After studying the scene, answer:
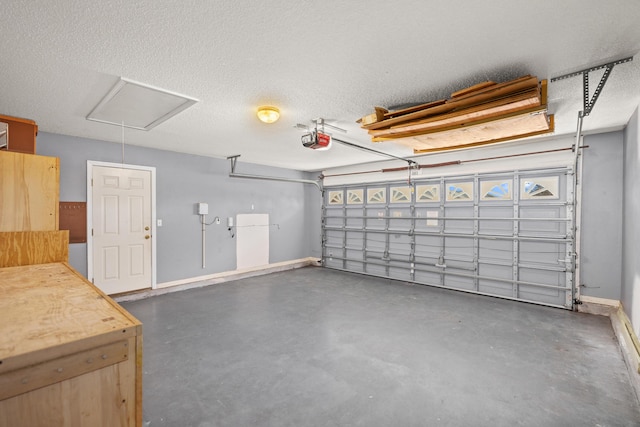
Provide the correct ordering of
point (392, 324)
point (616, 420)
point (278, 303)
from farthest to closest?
point (278, 303)
point (392, 324)
point (616, 420)

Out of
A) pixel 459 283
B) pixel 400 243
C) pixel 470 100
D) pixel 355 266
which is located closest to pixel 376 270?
pixel 355 266

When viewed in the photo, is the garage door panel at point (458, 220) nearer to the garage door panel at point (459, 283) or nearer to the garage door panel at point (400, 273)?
the garage door panel at point (459, 283)

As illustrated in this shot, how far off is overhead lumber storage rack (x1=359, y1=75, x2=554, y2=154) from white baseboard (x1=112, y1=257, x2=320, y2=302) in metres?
4.48

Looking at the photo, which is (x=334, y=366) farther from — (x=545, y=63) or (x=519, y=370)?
(x=545, y=63)

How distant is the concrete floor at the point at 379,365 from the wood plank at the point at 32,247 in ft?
4.20

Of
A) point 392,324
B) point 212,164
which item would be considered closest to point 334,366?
point 392,324

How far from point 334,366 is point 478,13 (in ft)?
9.51

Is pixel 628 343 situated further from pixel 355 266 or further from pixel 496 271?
pixel 355 266

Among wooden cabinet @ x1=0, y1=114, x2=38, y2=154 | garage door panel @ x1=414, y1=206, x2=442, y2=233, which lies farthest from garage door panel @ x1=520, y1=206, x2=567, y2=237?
wooden cabinet @ x1=0, y1=114, x2=38, y2=154

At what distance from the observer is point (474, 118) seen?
248cm

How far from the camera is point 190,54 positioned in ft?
6.68

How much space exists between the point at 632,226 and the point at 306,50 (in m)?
3.99

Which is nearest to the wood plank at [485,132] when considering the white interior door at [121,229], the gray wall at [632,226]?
the gray wall at [632,226]

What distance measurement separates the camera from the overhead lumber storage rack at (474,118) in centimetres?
216
